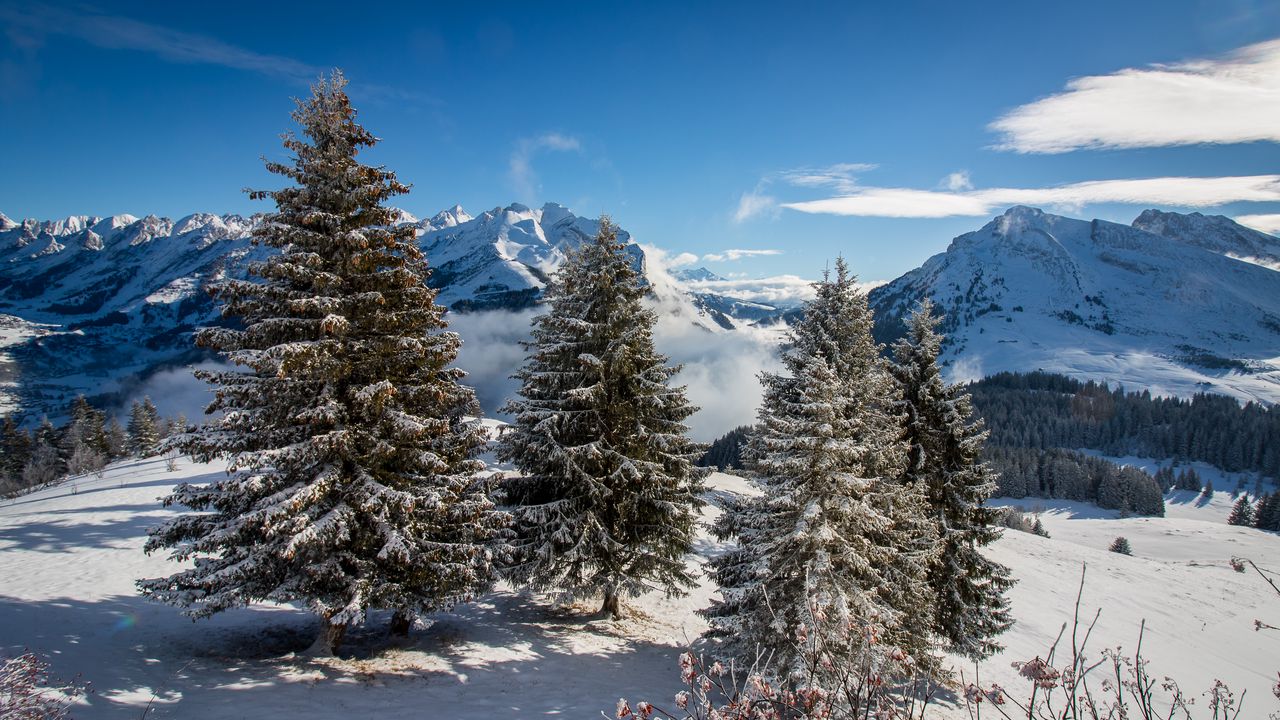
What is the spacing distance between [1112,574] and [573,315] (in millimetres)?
45231

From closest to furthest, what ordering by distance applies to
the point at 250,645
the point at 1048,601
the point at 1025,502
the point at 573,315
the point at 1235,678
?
the point at 250,645 < the point at 573,315 < the point at 1235,678 < the point at 1048,601 < the point at 1025,502

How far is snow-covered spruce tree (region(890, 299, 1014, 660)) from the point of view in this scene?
56.0ft

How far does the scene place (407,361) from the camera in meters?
13.0

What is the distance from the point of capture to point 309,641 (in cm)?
1438

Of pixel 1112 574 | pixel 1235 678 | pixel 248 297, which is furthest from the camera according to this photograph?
pixel 1112 574

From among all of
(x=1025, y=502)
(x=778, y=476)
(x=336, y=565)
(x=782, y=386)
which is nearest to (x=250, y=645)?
(x=336, y=565)

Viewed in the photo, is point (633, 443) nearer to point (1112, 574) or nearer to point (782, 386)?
point (782, 386)

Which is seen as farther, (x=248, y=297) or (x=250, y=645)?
(x=250, y=645)

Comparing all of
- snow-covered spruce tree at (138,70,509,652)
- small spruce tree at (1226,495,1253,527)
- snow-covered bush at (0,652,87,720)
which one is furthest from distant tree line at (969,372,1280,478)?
snow-covered bush at (0,652,87,720)

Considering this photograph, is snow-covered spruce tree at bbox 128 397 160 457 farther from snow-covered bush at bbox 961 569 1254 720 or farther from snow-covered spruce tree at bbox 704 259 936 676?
snow-covered bush at bbox 961 569 1254 720

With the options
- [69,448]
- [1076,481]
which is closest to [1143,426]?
[1076,481]

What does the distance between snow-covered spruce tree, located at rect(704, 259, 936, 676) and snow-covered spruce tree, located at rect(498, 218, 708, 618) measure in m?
2.56

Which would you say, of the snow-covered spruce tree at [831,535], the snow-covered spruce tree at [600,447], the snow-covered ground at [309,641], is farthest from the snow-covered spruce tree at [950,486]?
the snow-covered spruce tree at [600,447]

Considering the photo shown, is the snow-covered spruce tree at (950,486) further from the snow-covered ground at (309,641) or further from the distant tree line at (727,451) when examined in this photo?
the distant tree line at (727,451)
